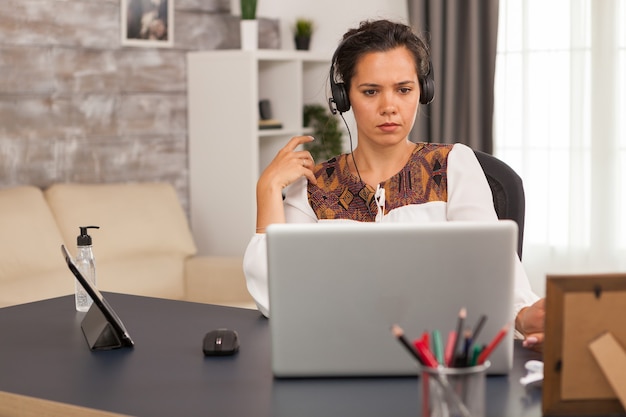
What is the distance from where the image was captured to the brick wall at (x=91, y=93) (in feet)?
12.0

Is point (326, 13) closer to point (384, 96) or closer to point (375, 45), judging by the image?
point (375, 45)

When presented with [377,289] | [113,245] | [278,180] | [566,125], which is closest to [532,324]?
[377,289]

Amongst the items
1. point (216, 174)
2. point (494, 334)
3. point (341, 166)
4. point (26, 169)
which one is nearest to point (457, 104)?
point (216, 174)

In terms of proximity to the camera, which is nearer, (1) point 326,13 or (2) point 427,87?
(2) point 427,87

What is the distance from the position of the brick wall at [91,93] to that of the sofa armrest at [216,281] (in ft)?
1.89

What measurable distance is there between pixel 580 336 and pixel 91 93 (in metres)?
3.00

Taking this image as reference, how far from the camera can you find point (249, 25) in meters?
4.31

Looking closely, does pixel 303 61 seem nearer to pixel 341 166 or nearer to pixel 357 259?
pixel 341 166

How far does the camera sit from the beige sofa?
3.32 metres

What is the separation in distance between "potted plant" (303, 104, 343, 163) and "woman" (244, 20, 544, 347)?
227 centimetres

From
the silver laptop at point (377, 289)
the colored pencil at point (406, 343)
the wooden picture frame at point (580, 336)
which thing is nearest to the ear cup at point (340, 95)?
the silver laptop at point (377, 289)

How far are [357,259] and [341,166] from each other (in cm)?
82

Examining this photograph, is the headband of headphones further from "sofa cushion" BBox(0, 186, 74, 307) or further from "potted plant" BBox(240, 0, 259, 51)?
"potted plant" BBox(240, 0, 259, 51)

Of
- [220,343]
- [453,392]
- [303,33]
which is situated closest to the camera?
[453,392]
